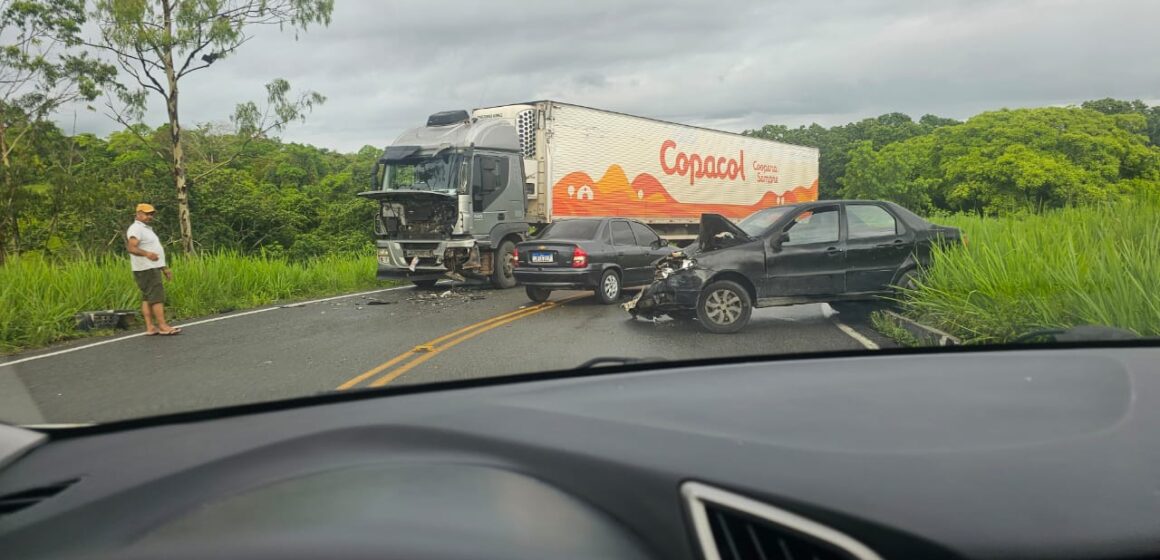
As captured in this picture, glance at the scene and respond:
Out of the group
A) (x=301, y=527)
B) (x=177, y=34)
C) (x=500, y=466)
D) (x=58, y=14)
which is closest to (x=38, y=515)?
(x=301, y=527)

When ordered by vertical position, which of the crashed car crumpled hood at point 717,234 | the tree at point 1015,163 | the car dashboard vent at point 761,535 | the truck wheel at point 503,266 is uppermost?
the tree at point 1015,163

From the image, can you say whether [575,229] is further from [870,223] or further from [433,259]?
[870,223]

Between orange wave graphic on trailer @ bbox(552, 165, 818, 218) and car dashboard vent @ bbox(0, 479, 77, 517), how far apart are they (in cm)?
1489

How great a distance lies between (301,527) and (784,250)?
258 cm

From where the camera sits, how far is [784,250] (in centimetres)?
324

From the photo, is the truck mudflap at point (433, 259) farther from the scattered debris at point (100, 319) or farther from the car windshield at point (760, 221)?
the car windshield at point (760, 221)

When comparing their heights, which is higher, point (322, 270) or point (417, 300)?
point (322, 270)

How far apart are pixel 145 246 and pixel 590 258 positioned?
4.50 metres

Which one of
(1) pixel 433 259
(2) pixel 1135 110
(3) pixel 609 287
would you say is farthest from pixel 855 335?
(1) pixel 433 259

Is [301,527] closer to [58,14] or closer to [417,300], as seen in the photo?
[417,300]

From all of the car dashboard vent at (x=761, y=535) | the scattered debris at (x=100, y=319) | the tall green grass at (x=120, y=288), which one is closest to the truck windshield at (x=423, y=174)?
the tall green grass at (x=120, y=288)

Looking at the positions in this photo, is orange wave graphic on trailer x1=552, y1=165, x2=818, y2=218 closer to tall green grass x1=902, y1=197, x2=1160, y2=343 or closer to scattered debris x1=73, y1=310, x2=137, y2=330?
scattered debris x1=73, y1=310, x2=137, y2=330

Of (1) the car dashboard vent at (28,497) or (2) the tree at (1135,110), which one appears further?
(2) the tree at (1135,110)

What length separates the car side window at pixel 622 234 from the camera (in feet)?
23.1
